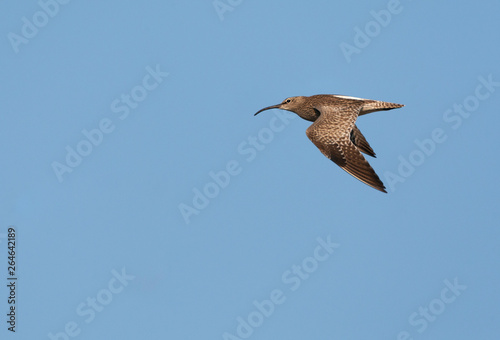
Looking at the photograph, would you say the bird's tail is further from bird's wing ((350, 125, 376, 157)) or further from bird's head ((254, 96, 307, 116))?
bird's head ((254, 96, 307, 116))

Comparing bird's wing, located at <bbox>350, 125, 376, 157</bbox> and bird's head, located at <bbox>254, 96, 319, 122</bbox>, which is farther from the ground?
bird's head, located at <bbox>254, 96, 319, 122</bbox>

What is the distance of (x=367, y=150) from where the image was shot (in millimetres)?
24609

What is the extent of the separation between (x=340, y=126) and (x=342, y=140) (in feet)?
2.75

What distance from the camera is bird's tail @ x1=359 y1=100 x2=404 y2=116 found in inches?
955

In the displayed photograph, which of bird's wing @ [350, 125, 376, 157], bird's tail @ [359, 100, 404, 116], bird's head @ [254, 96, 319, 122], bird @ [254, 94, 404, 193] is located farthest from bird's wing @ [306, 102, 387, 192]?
bird's wing @ [350, 125, 376, 157]

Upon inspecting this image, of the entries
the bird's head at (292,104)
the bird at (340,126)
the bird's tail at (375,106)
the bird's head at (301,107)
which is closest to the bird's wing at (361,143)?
the bird at (340,126)

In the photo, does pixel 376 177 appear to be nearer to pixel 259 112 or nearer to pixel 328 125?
pixel 328 125

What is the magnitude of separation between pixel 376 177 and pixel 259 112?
27.0ft

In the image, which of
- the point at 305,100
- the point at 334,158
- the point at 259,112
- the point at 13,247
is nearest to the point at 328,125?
the point at 334,158

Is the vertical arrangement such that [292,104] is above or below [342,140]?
above

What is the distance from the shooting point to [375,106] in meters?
24.4

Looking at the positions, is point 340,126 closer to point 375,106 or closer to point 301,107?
point 375,106

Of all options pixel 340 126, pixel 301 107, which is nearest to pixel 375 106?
pixel 340 126

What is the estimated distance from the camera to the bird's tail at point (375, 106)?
24.3 metres
